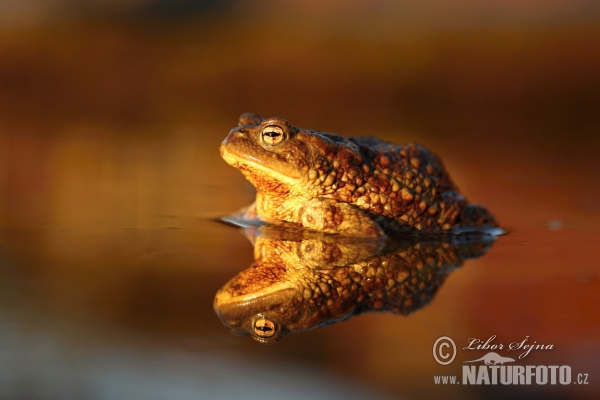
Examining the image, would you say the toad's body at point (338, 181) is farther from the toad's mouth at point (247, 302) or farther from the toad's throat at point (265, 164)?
the toad's mouth at point (247, 302)

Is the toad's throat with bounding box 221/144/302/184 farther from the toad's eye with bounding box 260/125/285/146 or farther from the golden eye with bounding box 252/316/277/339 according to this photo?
the golden eye with bounding box 252/316/277/339

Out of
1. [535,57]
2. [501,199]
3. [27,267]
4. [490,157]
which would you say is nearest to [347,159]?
[27,267]

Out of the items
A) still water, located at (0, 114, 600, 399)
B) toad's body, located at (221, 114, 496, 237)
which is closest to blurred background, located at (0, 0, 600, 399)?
still water, located at (0, 114, 600, 399)

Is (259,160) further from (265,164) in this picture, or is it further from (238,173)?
(238,173)

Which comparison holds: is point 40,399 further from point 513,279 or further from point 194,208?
point 194,208

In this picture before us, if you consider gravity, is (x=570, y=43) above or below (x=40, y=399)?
above

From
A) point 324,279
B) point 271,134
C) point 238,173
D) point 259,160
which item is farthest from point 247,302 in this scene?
point 238,173

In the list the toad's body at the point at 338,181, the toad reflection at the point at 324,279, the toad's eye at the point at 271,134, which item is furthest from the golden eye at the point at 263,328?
the toad's eye at the point at 271,134
